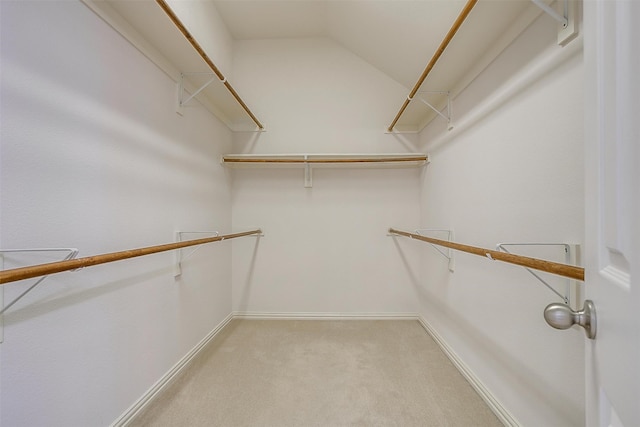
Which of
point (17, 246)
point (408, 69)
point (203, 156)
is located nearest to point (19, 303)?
point (17, 246)

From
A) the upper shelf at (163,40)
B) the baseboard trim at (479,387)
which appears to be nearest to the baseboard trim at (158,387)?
the upper shelf at (163,40)

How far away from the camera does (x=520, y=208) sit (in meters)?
1.15

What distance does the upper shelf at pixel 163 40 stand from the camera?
3.70 feet

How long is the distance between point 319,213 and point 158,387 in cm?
177

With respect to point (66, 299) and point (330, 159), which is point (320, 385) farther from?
point (330, 159)

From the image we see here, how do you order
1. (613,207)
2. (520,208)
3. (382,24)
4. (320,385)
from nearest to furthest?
(613,207), (520,208), (320,385), (382,24)

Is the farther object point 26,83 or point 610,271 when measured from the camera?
point 26,83

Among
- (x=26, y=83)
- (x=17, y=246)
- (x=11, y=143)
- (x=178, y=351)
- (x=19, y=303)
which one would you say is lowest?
(x=178, y=351)

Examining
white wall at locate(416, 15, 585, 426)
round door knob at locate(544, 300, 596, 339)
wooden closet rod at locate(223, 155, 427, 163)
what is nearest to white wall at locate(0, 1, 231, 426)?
wooden closet rod at locate(223, 155, 427, 163)

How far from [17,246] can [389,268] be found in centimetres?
246

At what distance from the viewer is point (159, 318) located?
1465 millimetres

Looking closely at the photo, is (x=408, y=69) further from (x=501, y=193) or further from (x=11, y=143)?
(x=11, y=143)

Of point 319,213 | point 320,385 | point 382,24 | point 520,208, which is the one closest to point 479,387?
point 320,385

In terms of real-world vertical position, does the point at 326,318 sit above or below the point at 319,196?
below
